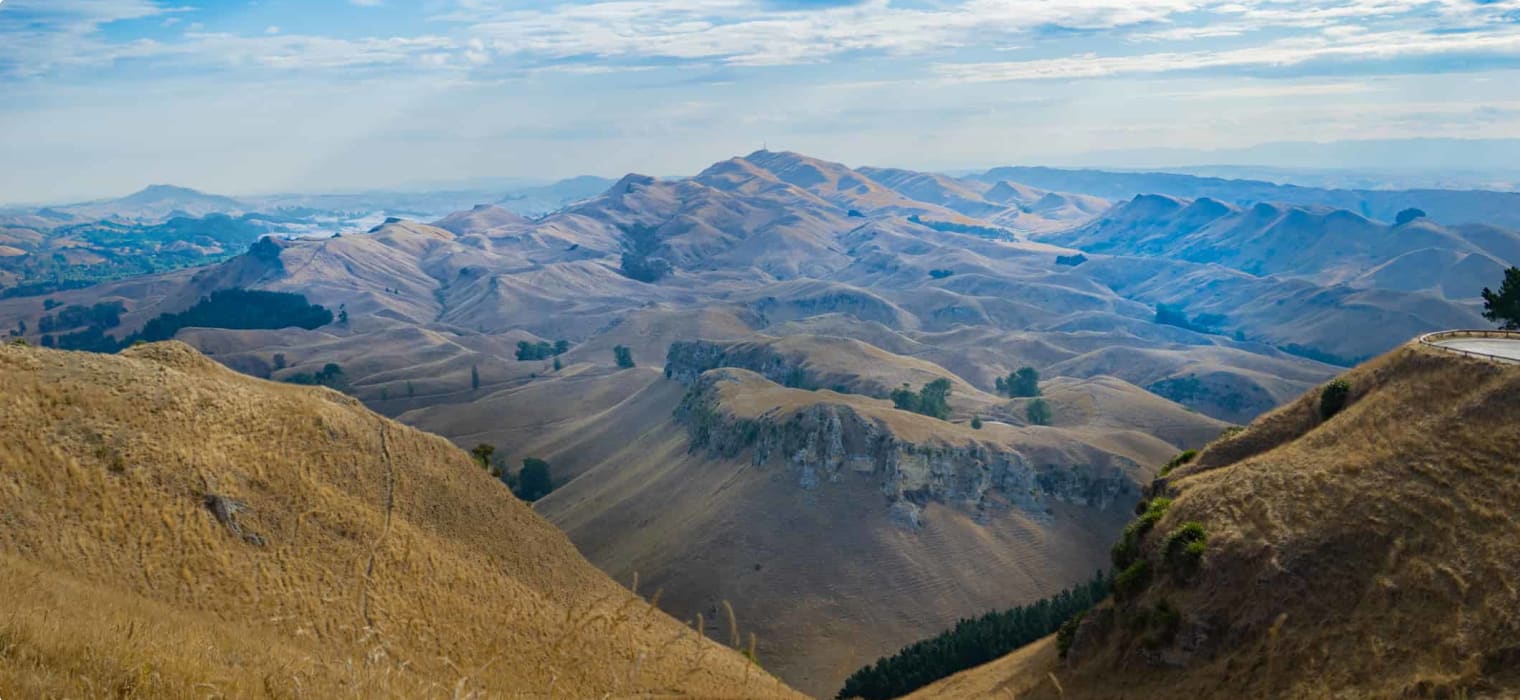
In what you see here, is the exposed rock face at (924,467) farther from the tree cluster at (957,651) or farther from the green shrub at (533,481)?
the green shrub at (533,481)

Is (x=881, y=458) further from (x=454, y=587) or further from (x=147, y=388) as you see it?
(x=147, y=388)

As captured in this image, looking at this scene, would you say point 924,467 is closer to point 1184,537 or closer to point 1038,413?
point 1038,413

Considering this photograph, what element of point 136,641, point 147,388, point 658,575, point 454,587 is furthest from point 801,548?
point 136,641

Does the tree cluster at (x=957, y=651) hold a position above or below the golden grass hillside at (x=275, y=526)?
below

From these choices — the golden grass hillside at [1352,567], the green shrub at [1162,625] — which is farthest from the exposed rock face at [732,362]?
the green shrub at [1162,625]

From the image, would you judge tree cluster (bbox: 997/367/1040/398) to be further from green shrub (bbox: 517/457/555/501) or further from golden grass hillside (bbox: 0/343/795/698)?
golden grass hillside (bbox: 0/343/795/698)

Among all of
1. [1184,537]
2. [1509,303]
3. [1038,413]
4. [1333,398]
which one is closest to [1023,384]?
[1038,413]
